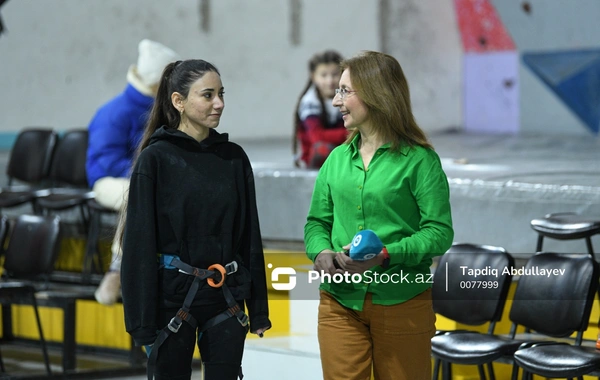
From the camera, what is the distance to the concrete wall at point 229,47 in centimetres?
813

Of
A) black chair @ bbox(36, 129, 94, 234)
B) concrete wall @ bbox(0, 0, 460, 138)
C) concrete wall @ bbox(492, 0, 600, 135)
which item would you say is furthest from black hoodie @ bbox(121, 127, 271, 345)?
concrete wall @ bbox(492, 0, 600, 135)

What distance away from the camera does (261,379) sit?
396cm

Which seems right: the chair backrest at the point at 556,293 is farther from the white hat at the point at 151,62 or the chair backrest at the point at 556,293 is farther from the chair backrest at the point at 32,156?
the chair backrest at the point at 32,156

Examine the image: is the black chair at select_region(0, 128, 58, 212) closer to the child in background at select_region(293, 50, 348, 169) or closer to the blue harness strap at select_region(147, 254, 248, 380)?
the child in background at select_region(293, 50, 348, 169)

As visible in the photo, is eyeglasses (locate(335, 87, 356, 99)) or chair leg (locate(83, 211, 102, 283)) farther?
chair leg (locate(83, 211, 102, 283))

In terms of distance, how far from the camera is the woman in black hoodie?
263 centimetres

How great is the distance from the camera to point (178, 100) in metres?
2.74

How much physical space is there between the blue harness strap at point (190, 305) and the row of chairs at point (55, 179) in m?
3.34

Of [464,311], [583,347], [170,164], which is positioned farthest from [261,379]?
[170,164]

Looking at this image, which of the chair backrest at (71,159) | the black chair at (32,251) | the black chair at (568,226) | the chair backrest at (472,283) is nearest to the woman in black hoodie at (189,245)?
the chair backrest at (472,283)

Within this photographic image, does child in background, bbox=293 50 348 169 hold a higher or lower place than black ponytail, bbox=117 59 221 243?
lower

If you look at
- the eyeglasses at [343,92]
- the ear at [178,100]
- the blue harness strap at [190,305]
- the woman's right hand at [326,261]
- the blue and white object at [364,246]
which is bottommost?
the blue harness strap at [190,305]

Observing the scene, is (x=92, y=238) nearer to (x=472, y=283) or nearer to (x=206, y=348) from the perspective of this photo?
(x=472, y=283)

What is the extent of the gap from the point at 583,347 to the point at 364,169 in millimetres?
1439
